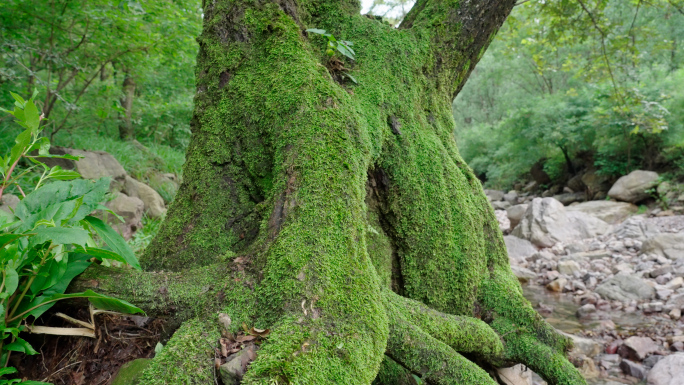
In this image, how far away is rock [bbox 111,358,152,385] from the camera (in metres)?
1.45

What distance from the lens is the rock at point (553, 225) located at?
10828 millimetres

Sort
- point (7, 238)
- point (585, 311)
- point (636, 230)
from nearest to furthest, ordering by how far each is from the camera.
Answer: point (7, 238)
point (585, 311)
point (636, 230)

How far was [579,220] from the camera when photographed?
37.2ft

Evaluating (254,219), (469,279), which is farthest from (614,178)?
(254,219)

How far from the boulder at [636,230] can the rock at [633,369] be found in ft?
21.2

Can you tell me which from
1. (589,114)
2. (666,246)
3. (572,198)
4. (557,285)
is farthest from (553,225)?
(589,114)

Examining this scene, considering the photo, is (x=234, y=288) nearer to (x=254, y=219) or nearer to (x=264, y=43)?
(x=254, y=219)

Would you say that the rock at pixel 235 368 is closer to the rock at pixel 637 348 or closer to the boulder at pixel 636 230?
the rock at pixel 637 348

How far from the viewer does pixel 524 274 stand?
8.59m

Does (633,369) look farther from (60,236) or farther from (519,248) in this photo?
(519,248)

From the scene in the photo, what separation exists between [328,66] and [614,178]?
15.5 meters

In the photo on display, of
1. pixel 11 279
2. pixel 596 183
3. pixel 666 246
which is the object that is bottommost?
pixel 11 279

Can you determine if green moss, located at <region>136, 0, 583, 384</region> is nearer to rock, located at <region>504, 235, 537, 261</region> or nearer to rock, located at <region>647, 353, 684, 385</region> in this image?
rock, located at <region>647, 353, 684, 385</region>

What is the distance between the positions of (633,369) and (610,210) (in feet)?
30.9
